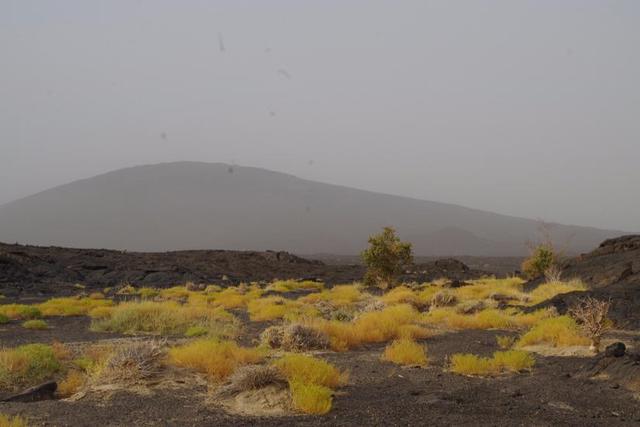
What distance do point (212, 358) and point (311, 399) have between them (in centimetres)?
288

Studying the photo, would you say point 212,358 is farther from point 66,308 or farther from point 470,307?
point 66,308

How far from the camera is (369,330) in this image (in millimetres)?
14930

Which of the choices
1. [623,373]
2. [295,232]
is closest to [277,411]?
[623,373]

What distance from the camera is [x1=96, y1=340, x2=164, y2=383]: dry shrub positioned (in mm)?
9007

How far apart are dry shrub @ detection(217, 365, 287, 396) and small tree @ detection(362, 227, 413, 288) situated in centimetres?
2709

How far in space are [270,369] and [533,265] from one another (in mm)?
29830

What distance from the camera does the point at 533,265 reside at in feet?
114

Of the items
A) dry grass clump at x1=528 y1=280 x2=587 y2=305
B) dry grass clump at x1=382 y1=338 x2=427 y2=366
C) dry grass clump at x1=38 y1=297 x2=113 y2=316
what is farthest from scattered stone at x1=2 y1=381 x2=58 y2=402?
dry grass clump at x1=528 y1=280 x2=587 y2=305

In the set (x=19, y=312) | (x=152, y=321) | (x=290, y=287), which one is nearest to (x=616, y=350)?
(x=152, y=321)

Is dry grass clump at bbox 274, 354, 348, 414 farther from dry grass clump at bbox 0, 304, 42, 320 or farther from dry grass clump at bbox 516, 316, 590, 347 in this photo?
dry grass clump at bbox 0, 304, 42, 320

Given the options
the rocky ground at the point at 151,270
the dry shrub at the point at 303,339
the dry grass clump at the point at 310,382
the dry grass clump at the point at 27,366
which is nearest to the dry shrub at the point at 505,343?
the dry shrub at the point at 303,339

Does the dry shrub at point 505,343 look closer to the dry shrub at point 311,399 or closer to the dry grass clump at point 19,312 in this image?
the dry shrub at point 311,399

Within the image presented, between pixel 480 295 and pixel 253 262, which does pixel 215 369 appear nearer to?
pixel 480 295

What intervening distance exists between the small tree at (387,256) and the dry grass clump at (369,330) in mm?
18236
